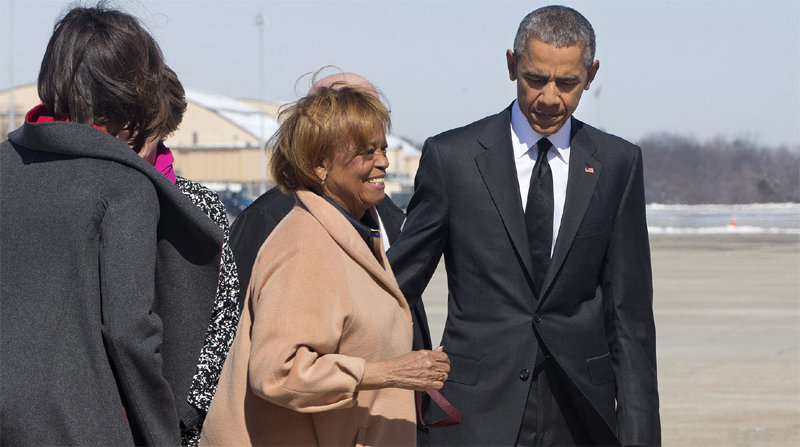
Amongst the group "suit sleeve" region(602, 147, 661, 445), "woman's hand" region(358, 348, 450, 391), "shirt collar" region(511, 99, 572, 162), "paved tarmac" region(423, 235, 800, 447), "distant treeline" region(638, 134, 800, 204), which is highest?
"shirt collar" region(511, 99, 572, 162)

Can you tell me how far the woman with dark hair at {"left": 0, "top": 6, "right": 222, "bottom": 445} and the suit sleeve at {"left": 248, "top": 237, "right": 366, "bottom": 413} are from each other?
0.26m

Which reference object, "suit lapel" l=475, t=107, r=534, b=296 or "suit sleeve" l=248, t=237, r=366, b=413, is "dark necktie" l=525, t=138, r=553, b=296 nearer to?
"suit lapel" l=475, t=107, r=534, b=296

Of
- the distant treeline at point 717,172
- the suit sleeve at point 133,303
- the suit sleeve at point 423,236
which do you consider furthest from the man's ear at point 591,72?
the distant treeline at point 717,172

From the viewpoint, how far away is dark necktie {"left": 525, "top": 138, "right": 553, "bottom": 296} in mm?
3939

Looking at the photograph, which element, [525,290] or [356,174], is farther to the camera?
[525,290]

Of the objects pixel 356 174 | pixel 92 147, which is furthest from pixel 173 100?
pixel 356 174

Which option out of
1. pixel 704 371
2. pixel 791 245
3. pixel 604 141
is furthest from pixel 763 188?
pixel 604 141

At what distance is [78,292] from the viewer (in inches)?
105

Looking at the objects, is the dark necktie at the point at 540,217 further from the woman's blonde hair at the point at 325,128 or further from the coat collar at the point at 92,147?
the coat collar at the point at 92,147

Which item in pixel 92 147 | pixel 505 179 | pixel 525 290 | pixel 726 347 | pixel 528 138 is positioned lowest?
pixel 726 347

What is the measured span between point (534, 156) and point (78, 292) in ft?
6.31

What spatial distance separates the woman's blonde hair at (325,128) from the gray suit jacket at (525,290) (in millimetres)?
1070

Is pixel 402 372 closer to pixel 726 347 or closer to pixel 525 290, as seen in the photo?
pixel 525 290

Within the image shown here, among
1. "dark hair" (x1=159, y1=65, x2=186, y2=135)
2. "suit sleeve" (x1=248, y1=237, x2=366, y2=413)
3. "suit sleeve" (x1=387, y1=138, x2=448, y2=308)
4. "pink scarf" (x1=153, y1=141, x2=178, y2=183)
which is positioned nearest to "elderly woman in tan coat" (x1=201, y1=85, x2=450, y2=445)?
"suit sleeve" (x1=248, y1=237, x2=366, y2=413)
